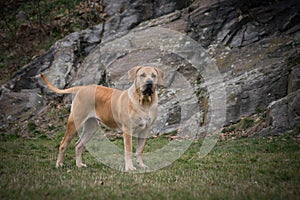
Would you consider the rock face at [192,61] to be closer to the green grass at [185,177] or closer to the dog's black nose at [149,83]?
the green grass at [185,177]

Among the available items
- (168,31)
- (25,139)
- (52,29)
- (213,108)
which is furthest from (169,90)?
(52,29)

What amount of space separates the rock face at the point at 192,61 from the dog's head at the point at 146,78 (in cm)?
365

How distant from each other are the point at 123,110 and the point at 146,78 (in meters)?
0.80

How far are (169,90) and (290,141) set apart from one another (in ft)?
19.1

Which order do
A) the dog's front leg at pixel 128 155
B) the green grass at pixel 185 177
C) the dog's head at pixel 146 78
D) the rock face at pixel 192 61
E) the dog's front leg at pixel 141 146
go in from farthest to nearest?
1. the rock face at pixel 192 61
2. the dog's front leg at pixel 141 146
3. the dog's head at pixel 146 78
4. the dog's front leg at pixel 128 155
5. the green grass at pixel 185 177

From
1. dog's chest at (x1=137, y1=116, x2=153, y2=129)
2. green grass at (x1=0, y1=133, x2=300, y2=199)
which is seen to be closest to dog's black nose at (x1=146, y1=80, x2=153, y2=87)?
dog's chest at (x1=137, y1=116, x2=153, y2=129)

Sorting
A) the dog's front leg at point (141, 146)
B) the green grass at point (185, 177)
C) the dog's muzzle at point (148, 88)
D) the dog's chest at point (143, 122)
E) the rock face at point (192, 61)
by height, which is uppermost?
the rock face at point (192, 61)

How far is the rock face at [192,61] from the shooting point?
10742mm

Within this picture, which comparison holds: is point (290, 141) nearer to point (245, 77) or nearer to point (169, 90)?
point (245, 77)

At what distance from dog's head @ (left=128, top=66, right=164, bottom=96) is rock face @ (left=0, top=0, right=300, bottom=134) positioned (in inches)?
144

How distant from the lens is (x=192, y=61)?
541 inches

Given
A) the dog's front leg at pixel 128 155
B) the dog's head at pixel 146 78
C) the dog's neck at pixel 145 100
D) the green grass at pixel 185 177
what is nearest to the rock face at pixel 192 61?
the green grass at pixel 185 177

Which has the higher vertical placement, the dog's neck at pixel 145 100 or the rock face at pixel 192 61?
the rock face at pixel 192 61

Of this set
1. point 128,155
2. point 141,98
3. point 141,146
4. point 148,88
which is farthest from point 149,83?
point 128,155
